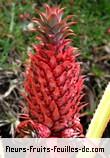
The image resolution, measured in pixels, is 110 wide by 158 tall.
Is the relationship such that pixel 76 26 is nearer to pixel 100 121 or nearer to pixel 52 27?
pixel 100 121

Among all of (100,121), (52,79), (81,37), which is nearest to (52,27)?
(52,79)

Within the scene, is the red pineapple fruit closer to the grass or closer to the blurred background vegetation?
the blurred background vegetation

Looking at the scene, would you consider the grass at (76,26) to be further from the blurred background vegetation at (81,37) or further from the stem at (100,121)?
the stem at (100,121)

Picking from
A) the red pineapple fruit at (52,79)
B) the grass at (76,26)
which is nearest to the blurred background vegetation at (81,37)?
the grass at (76,26)

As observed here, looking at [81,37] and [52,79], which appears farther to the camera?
[81,37]

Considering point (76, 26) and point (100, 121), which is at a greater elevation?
point (76, 26)

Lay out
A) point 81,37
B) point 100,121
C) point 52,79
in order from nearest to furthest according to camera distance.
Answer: point 52,79 → point 100,121 → point 81,37
